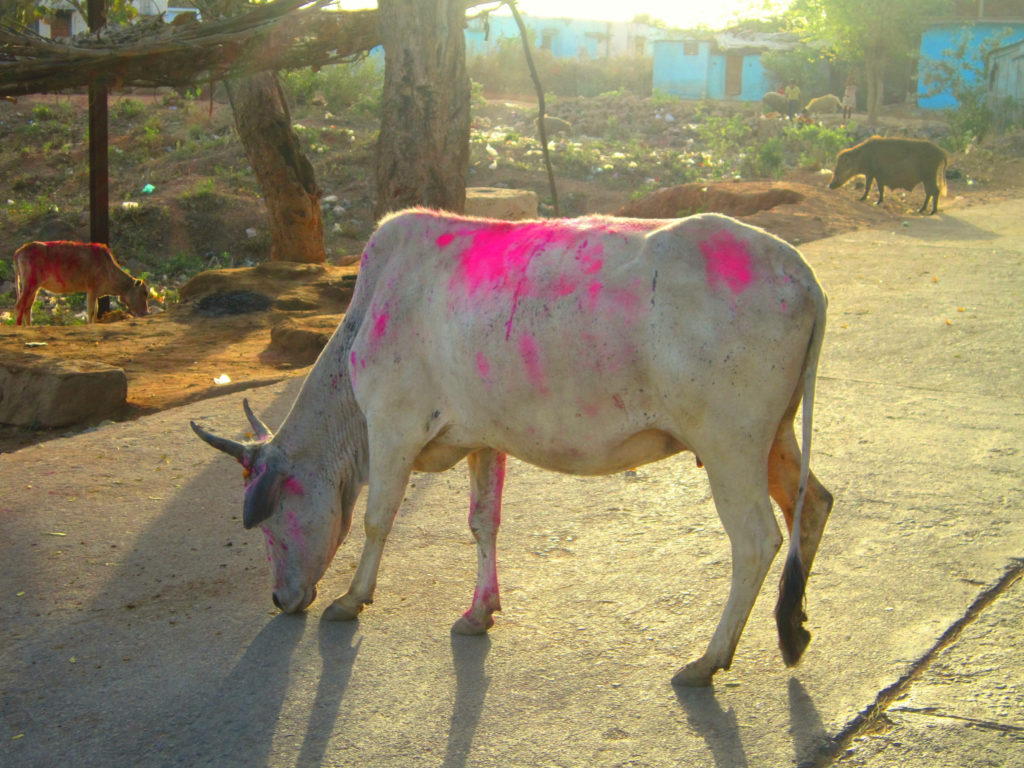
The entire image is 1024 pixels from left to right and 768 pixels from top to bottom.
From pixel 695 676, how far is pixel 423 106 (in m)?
A: 6.25

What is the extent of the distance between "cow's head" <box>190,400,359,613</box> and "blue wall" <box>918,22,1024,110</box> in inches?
1463

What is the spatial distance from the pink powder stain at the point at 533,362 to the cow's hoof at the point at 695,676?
3.20ft

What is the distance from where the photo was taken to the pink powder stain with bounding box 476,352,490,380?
11.5 ft

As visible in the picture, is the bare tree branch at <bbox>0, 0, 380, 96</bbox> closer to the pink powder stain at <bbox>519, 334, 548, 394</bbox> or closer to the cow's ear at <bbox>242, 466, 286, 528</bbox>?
the cow's ear at <bbox>242, 466, 286, 528</bbox>

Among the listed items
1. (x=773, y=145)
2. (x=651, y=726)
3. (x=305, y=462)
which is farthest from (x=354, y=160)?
(x=651, y=726)

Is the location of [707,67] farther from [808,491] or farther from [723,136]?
[808,491]

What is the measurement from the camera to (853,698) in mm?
3203

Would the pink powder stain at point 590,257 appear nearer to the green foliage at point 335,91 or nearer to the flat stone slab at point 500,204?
the flat stone slab at point 500,204

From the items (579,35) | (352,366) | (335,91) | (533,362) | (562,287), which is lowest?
(352,366)

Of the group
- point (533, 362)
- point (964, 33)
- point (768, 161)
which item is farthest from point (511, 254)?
point (964, 33)

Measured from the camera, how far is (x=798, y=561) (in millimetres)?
3271

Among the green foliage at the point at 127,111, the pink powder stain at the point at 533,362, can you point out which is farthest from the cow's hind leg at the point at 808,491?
the green foliage at the point at 127,111

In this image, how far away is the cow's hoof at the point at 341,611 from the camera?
12.4 ft

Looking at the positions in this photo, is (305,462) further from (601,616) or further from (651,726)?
(651,726)
